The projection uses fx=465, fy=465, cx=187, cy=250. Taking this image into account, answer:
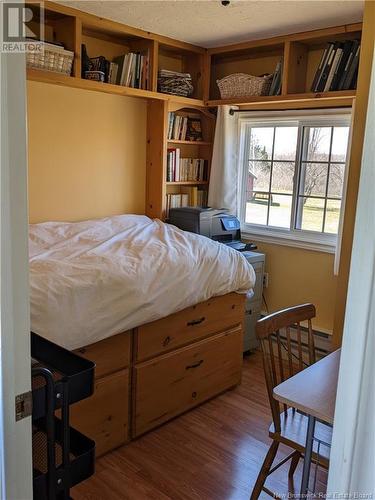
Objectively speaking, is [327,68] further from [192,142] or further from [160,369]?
[160,369]

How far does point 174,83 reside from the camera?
361 cm

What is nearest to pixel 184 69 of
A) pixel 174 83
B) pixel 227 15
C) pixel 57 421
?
pixel 174 83

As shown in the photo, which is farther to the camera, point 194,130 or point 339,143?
point 194,130

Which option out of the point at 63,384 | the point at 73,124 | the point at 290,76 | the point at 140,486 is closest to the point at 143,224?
the point at 73,124

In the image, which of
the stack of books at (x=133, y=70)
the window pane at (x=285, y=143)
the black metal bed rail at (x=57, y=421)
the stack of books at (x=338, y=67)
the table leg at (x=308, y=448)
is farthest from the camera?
the window pane at (x=285, y=143)

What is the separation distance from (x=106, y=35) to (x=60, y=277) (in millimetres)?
2025

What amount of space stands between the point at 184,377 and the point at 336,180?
1.85 meters

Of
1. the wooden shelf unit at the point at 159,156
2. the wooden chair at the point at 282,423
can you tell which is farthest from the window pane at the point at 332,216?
the wooden chair at the point at 282,423

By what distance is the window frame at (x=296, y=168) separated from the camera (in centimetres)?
342

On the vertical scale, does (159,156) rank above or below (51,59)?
below

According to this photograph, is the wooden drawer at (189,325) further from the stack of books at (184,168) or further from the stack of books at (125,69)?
the stack of books at (125,69)

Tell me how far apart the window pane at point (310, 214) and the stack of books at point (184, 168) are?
91 centimetres

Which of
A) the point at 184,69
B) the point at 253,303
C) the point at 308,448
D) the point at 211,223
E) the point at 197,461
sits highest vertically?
the point at 184,69

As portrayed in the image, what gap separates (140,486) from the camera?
2.12 meters
